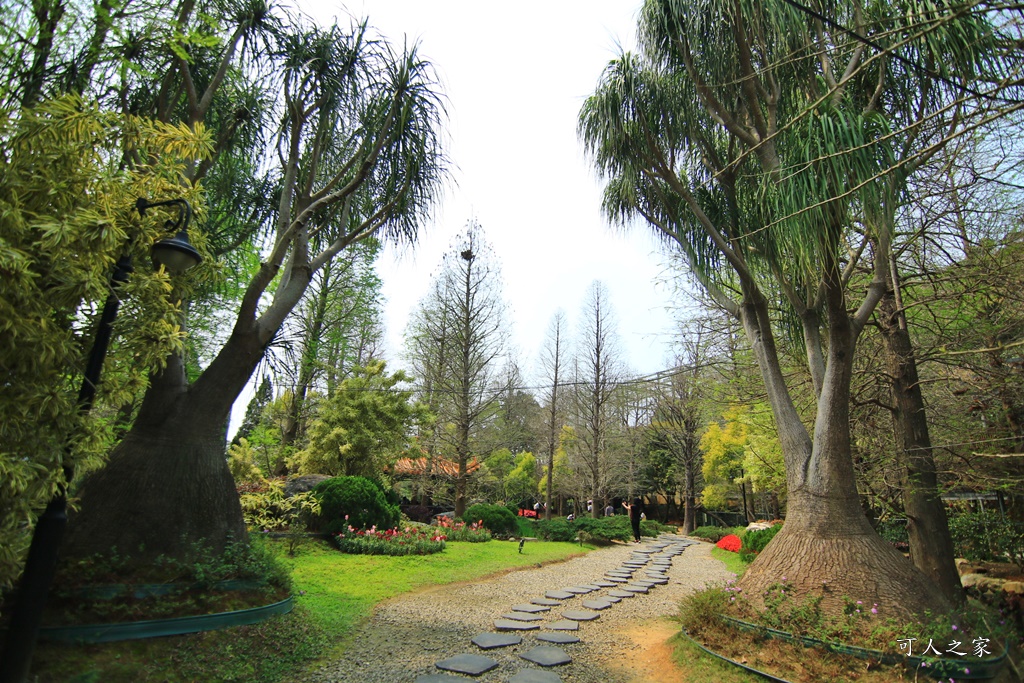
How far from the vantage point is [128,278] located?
3.00m

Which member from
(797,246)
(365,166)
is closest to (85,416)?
(365,166)

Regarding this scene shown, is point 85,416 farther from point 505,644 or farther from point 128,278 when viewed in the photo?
point 505,644

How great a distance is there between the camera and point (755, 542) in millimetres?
10562

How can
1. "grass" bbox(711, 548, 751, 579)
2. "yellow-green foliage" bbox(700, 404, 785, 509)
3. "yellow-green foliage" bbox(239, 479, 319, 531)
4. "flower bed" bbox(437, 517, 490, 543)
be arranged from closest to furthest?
"yellow-green foliage" bbox(239, 479, 319, 531)
"yellow-green foliage" bbox(700, 404, 785, 509)
"grass" bbox(711, 548, 751, 579)
"flower bed" bbox(437, 517, 490, 543)

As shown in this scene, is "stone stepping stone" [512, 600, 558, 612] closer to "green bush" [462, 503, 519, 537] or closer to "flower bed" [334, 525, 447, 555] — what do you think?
"flower bed" [334, 525, 447, 555]

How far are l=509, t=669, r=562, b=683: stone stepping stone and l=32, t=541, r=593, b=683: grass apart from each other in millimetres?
1423

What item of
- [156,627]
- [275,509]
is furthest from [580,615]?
[275,509]

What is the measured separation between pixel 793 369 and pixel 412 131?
6.46m

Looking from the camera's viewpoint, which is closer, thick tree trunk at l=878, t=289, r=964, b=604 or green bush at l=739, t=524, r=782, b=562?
thick tree trunk at l=878, t=289, r=964, b=604

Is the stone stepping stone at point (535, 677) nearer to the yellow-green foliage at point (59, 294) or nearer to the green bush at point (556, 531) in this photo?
the yellow-green foliage at point (59, 294)

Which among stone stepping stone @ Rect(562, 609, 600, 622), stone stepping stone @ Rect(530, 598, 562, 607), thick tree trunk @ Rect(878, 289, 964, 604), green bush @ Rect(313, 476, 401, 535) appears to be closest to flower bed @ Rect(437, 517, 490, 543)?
green bush @ Rect(313, 476, 401, 535)

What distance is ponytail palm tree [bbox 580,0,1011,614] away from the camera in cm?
374

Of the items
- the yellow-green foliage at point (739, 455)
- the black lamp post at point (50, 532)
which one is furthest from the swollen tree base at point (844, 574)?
the black lamp post at point (50, 532)

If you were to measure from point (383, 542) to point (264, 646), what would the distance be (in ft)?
15.7
